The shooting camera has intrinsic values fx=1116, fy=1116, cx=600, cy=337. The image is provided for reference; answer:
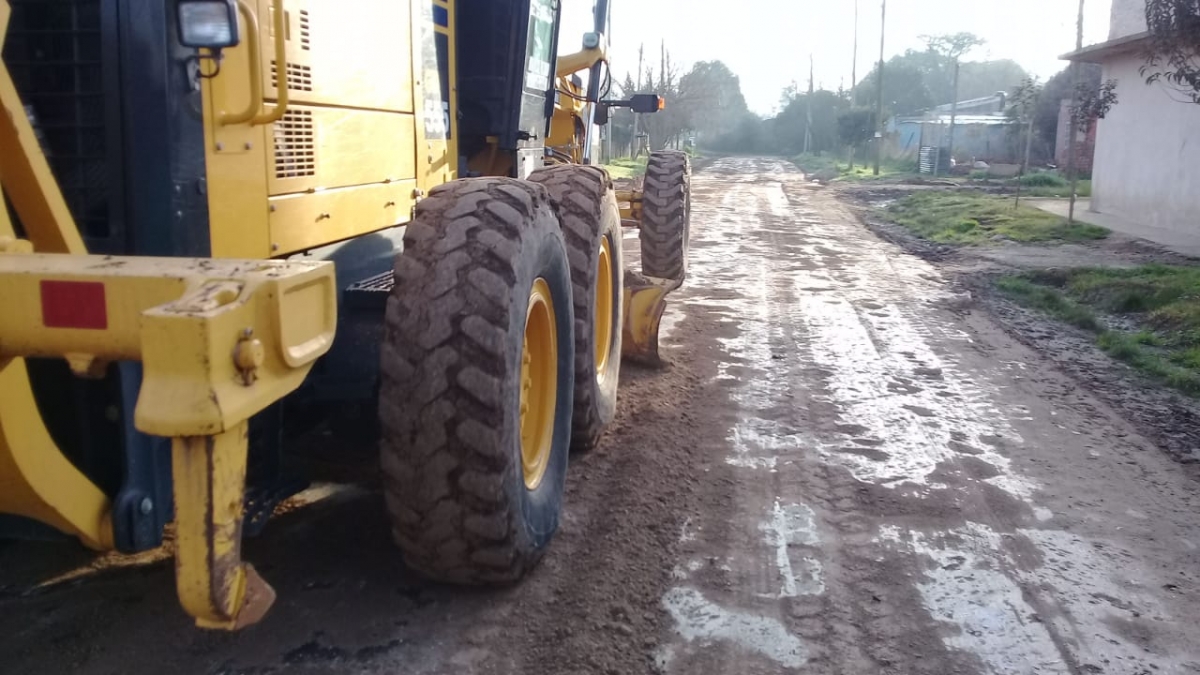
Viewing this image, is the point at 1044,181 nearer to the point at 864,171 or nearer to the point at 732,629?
the point at 864,171

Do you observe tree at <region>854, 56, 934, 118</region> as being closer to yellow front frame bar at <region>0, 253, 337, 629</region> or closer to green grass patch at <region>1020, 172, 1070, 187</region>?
green grass patch at <region>1020, 172, 1070, 187</region>

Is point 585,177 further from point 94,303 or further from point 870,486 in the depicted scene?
point 94,303

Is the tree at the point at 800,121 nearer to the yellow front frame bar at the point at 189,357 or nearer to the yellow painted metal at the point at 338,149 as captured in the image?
the yellow painted metal at the point at 338,149

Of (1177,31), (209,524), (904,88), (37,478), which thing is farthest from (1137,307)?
(904,88)

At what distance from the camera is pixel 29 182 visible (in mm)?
2670

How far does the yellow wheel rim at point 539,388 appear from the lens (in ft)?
14.2

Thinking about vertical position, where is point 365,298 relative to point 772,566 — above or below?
above

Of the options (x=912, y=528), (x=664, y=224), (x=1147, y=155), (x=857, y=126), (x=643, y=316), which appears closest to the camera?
(x=912, y=528)

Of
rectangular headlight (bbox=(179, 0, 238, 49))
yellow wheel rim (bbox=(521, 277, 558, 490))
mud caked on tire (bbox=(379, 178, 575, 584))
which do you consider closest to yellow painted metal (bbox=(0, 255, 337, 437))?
rectangular headlight (bbox=(179, 0, 238, 49))

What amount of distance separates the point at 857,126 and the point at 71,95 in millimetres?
50453

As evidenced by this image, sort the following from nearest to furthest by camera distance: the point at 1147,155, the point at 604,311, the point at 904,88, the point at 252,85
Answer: the point at 252,85 < the point at 604,311 < the point at 1147,155 < the point at 904,88

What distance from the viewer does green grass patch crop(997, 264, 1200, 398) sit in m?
7.97

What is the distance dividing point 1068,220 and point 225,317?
59.8 ft

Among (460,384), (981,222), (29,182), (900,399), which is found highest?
(29,182)
